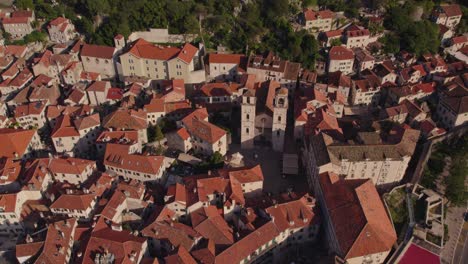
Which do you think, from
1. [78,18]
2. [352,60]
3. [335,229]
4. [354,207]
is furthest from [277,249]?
[78,18]

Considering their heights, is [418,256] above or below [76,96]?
below

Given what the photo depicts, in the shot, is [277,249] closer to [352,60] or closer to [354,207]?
[354,207]

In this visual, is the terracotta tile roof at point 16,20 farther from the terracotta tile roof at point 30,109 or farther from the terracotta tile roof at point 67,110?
the terracotta tile roof at point 67,110

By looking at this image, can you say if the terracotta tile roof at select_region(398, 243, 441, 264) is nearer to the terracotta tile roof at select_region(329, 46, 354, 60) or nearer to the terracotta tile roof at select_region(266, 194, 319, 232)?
the terracotta tile roof at select_region(266, 194, 319, 232)

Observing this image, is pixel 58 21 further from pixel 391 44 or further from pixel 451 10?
pixel 451 10

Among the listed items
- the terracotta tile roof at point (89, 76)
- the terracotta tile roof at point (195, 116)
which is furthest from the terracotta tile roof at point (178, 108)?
the terracotta tile roof at point (89, 76)

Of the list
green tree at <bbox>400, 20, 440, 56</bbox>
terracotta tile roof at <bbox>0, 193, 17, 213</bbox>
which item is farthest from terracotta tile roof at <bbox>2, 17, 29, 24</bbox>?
green tree at <bbox>400, 20, 440, 56</bbox>

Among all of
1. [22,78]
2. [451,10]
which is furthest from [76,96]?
[451,10]
